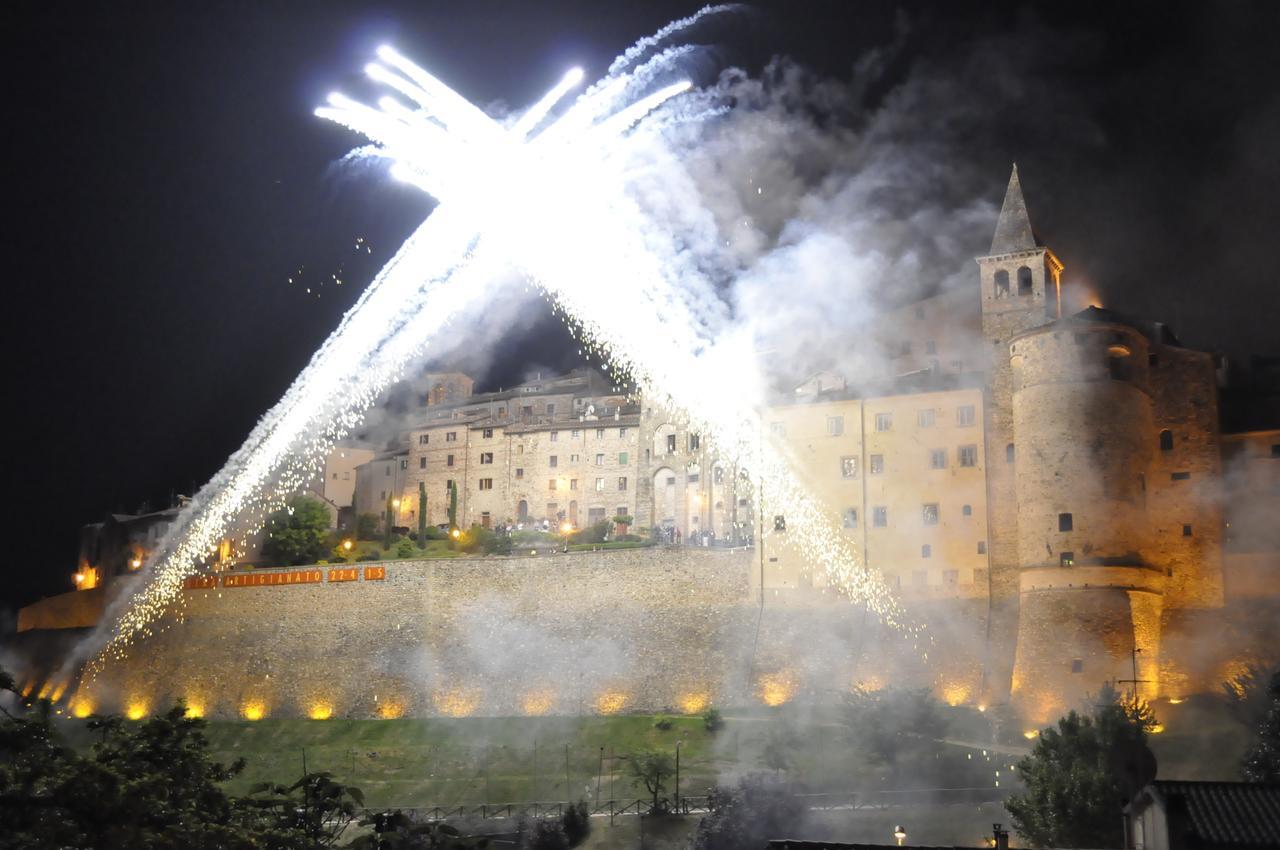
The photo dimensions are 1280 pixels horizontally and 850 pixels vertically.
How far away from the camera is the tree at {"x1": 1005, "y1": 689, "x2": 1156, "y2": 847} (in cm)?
3350

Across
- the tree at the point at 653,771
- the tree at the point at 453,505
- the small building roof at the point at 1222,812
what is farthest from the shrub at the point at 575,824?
the tree at the point at 453,505

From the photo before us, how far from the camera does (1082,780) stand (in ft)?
112

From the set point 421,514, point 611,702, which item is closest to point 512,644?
point 611,702

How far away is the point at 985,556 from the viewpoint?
5178 cm

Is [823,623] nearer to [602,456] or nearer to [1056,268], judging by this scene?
[1056,268]

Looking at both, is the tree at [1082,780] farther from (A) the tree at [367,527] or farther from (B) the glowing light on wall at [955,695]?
(A) the tree at [367,527]

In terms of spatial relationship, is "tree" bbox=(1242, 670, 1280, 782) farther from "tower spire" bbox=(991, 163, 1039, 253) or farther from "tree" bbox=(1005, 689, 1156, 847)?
"tower spire" bbox=(991, 163, 1039, 253)

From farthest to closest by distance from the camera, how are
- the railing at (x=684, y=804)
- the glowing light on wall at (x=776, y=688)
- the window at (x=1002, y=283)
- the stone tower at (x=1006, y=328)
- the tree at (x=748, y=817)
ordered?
the window at (x=1002, y=283), the glowing light on wall at (x=776, y=688), the stone tower at (x=1006, y=328), the railing at (x=684, y=804), the tree at (x=748, y=817)

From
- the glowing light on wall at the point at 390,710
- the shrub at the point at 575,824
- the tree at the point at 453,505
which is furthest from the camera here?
the tree at the point at 453,505

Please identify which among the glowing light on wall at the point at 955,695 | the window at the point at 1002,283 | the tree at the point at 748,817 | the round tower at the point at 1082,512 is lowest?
the tree at the point at 748,817

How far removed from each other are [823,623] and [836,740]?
7711 millimetres

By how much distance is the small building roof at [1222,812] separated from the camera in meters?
25.0

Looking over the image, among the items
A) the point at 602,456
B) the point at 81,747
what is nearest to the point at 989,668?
the point at 602,456

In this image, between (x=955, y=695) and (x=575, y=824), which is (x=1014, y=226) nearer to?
(x=955, y=695)
